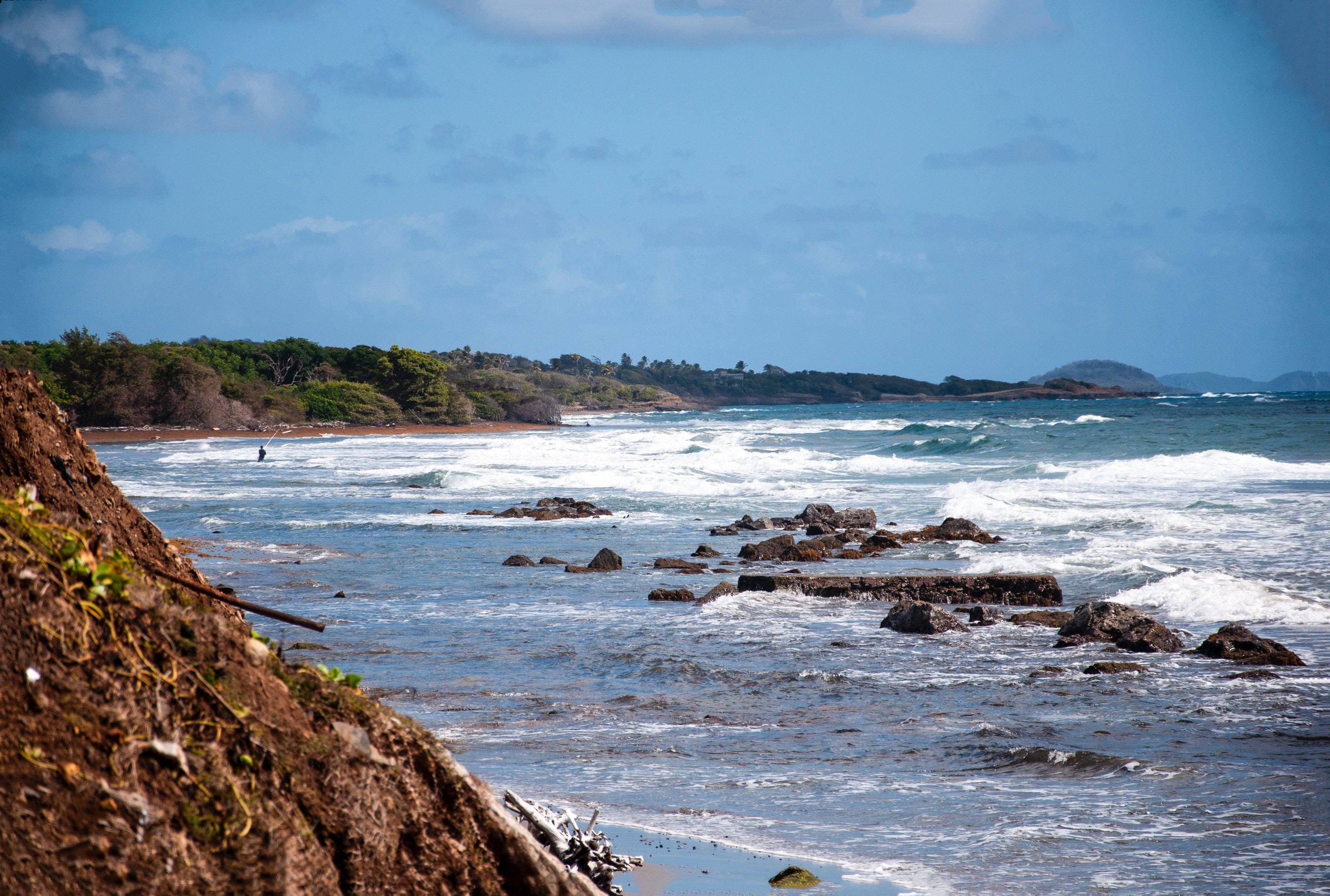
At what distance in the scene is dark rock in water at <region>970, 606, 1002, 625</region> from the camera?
12566mm

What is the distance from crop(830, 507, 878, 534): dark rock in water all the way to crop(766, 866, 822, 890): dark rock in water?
56.4 ft

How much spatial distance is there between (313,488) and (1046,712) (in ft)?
92.2

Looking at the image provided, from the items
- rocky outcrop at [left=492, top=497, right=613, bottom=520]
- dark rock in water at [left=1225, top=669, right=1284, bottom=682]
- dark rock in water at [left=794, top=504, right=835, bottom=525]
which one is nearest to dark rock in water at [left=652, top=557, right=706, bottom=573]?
dark rock in water at [left=794, top=504, right=835, bottom=525]

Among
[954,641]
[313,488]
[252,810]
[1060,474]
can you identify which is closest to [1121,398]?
[1060,474]

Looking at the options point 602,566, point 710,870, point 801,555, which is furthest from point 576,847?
point 801,555

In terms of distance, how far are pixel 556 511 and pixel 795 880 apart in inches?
815

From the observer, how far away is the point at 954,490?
97.6 ft

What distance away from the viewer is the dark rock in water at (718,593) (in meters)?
13.8

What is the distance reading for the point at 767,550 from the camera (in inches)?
734

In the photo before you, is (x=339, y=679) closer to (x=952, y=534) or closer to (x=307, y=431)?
(x=952, y=534)

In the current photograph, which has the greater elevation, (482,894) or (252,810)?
(252,810)

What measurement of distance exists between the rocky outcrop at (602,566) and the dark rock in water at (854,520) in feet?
21.5

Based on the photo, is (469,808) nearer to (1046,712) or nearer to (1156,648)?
(1046,712)

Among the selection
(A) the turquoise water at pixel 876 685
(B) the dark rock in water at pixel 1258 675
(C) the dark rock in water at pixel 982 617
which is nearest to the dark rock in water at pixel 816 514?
(A) the turquoise water at pixel 876 685
